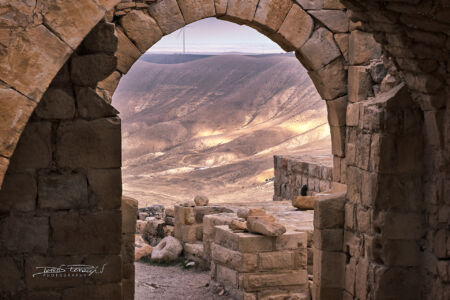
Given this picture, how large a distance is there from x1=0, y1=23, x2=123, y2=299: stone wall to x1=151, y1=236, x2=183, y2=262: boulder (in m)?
6.66

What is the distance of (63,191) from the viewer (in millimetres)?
4305

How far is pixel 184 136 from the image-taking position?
28672 mm

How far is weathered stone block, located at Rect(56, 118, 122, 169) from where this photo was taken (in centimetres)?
429

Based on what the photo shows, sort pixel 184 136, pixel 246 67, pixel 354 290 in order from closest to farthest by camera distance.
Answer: pixel 354 290, pixel 184 136, pixel 246 67

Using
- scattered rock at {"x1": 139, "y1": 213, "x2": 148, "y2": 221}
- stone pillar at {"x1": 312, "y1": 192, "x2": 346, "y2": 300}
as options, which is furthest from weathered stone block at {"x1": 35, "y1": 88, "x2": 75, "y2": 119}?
scattered rock at {"x1": 139, "y1": 213, "x2": 148, "y2": 221}

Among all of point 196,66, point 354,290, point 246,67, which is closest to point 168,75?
point 196,66

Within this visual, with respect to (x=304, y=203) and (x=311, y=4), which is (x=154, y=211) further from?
(x=311, y=4)

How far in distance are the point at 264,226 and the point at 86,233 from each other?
155 inches

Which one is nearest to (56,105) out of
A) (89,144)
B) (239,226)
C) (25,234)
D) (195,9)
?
(89,144)

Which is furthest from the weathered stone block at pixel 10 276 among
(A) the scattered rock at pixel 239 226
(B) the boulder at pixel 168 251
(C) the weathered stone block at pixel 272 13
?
(B) the boulder at pixel 168 251

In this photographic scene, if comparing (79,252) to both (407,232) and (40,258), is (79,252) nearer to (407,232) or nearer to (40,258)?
(40,258)

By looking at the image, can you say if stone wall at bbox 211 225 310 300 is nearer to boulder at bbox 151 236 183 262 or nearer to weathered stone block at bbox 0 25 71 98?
boulder at bbox 151 236 183 262

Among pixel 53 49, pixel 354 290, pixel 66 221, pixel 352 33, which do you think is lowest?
pixel 354 290

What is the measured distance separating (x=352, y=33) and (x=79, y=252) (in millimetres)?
5368
